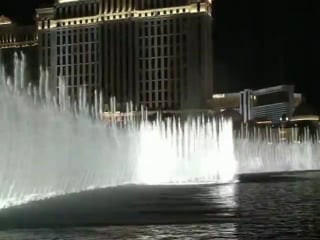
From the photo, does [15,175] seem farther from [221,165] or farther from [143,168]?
[221,165]

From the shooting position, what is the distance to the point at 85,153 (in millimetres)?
33656

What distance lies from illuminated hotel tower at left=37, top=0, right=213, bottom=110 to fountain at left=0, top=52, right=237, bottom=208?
1876 inches

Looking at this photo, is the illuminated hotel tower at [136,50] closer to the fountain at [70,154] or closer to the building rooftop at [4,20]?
the building rooftop at [4,20]

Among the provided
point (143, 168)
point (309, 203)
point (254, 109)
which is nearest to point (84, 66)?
point (254, 109)

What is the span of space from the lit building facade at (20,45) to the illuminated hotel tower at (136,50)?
4.84 metres

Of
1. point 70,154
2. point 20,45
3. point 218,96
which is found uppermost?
point 20,45

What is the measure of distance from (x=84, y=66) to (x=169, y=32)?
52.4ft

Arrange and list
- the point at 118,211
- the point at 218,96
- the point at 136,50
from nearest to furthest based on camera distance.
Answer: the point at 118,211 < the point at 136,50 < the point at 218,96

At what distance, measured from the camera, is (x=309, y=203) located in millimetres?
19188

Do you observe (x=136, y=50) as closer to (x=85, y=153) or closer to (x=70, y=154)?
(x=85, y=153)

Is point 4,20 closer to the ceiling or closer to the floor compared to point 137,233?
closer to the ceiling

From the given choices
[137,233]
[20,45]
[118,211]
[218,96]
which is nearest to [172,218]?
[118,211]

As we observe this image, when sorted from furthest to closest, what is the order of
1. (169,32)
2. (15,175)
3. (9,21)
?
(9,21) < (169,32) < (15,175)

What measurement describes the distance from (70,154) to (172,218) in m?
15.8
